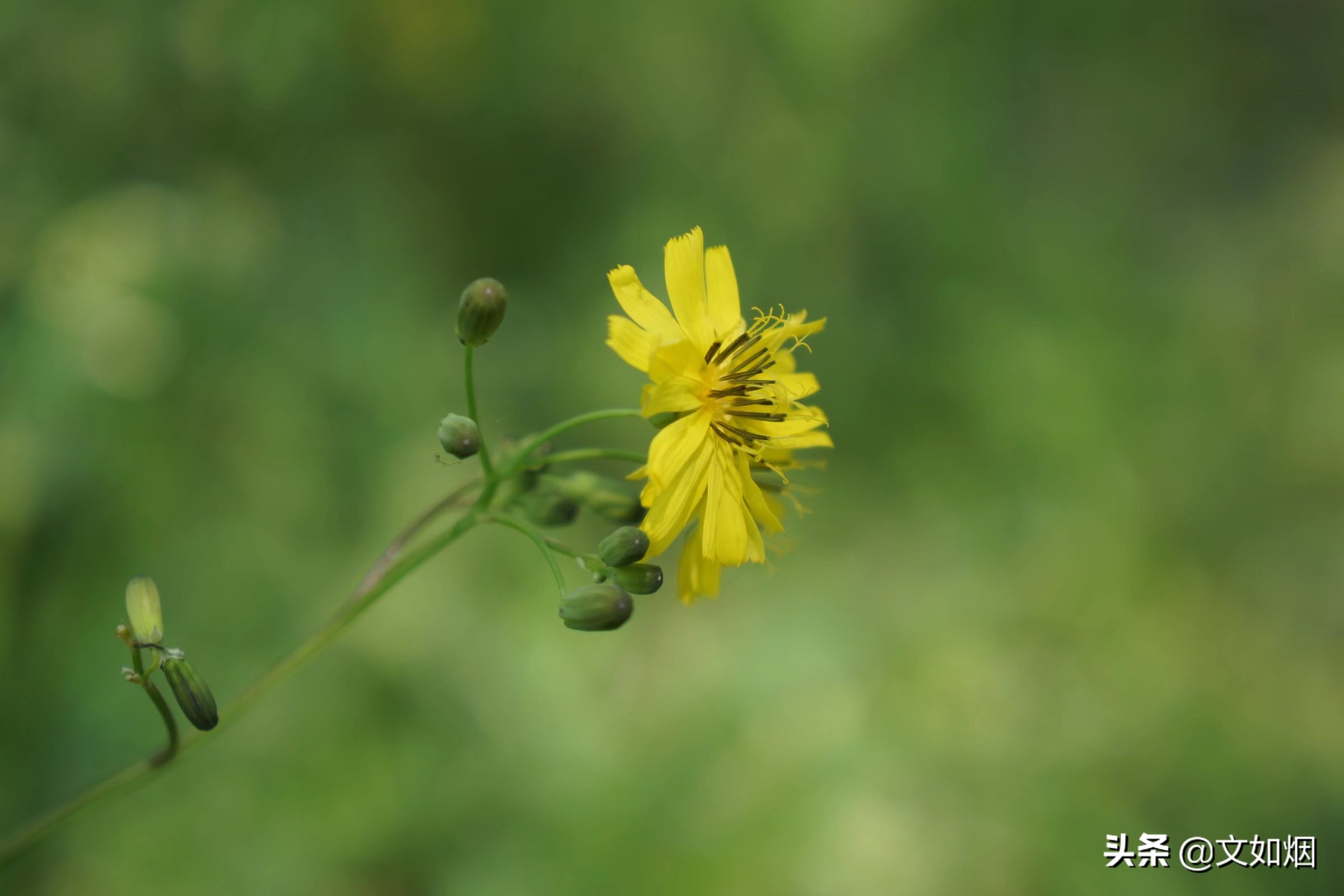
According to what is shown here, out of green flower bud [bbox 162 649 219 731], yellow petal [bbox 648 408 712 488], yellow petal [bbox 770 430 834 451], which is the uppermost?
yellow petal [bbox 770 430 834 451]

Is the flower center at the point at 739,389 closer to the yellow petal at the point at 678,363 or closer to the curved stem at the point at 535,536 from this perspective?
the yellow petal at the point at 678,363

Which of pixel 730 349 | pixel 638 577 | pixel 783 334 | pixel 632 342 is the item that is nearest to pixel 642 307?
pixel 632 342

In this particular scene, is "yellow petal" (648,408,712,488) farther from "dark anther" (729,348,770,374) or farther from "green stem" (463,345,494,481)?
"green stem" (463,345,494,481)

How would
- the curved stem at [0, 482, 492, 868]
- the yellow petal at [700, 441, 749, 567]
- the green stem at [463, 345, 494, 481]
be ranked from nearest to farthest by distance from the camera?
the curved stem at [0, 482, 492, 868] → the green stem at [463, 345, 494, 481] → the yellow petal at [700, 441, 749, 567]

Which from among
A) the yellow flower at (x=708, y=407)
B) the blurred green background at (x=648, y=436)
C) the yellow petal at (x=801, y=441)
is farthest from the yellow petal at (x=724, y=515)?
the blurred green background at (x=648, y=436)

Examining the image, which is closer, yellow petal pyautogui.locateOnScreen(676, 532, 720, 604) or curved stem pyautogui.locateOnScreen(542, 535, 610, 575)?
curved stem pyautogui.locateOnScreen(542, 535, 610, 575)

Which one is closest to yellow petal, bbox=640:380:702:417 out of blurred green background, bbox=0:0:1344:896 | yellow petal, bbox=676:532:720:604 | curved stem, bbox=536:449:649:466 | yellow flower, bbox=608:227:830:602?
yellow flower, bbox=608:227:830:602

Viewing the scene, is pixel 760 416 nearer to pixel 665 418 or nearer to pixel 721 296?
pixel 665 418

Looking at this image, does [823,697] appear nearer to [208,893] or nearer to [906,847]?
[906,847]

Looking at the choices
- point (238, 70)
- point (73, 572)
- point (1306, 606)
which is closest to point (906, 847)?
point (1306, 606)
